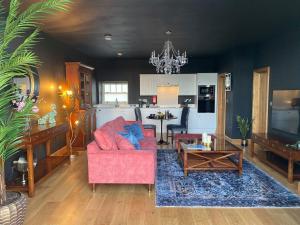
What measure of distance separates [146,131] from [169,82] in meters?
4.10

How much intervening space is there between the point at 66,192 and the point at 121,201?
0.89 meters

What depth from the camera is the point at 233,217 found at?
284 centimetres

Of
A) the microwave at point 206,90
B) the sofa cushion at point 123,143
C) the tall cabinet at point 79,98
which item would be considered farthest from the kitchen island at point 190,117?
the sofa cushion at point 123,143

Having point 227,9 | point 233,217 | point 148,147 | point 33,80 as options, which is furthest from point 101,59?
point 233,217

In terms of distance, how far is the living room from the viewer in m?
2.87

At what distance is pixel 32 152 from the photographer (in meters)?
3.46

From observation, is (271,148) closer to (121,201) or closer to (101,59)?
(121,201)

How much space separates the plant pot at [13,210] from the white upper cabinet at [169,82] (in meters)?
7.43

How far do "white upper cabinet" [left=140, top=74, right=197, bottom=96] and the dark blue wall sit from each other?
1221 mm

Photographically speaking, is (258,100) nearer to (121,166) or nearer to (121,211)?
(121,166)

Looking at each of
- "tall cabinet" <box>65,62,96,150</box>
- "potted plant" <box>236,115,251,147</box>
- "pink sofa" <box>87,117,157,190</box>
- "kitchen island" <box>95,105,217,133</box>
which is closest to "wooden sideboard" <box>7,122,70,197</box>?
"pink sofa" <box>87,117,157,190</box>

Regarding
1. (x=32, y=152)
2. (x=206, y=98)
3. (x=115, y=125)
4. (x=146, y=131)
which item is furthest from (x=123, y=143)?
(x=206, y=98)

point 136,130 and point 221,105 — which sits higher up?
point 221,105

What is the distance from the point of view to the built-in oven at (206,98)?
8625 mm
